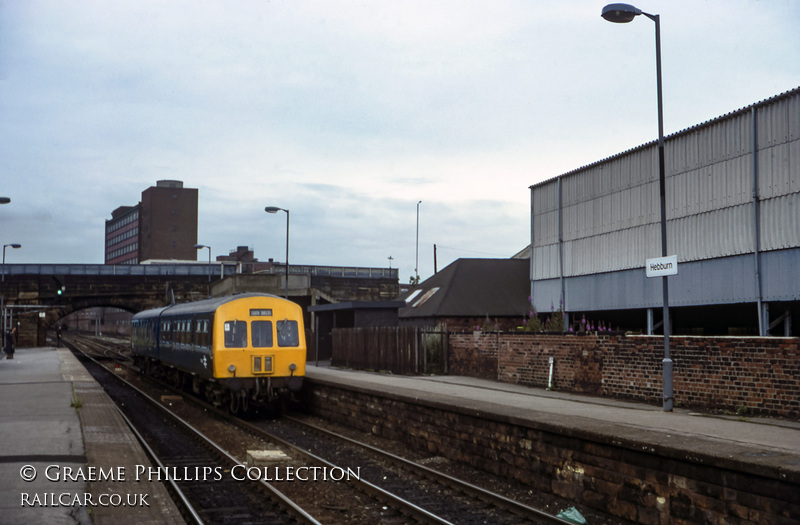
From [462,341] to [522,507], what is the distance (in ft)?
53.1

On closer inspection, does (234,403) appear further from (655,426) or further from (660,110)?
(660,110)

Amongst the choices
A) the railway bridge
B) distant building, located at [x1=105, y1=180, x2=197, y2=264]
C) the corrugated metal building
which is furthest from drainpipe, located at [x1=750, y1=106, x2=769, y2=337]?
A: distant building, located at [x1=105, y1=180, x2=197, y2=264]

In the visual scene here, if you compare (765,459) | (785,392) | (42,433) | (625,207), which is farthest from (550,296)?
(765,459)

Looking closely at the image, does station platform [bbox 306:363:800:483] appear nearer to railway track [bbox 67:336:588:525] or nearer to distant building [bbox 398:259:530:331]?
railway track [bbox 67:336:588:525]

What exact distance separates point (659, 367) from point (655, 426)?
16.3ft

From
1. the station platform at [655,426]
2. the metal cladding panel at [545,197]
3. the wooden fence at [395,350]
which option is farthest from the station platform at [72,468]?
the metal cladding panel at [545,197]

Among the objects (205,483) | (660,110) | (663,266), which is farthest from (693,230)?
(205,483)

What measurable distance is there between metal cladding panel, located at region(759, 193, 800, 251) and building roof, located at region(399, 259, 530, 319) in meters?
11.9

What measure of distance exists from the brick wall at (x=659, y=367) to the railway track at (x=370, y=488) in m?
6.26

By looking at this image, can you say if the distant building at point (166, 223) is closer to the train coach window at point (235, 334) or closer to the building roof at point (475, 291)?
the building roof at point (475, 291)

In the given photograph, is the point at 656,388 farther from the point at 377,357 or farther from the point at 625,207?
the point at 377,357

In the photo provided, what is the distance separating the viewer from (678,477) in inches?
332

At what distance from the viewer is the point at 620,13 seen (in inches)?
550

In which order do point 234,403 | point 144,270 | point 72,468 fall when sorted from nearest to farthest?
point 72,468 < point 234,403 < point 144,270
